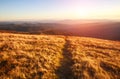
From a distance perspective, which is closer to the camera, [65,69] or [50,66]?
[65,69]

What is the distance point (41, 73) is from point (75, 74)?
3.25m

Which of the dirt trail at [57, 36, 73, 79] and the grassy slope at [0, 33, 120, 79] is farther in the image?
the dirt trail at [57, 36, 73, 79]

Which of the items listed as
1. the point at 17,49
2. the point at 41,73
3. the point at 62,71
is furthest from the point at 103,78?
the point at 17,49

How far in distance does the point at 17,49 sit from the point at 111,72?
11.9m

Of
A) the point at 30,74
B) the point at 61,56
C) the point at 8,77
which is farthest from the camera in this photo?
the point at 61,56

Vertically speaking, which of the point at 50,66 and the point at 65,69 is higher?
the point at 50,66

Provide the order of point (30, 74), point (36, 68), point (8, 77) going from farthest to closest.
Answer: point (36, 68), point (30, 74), point (8, 77)

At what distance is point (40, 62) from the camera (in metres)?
17.2

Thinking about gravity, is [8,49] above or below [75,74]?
above

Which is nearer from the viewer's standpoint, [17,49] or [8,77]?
[8,77]

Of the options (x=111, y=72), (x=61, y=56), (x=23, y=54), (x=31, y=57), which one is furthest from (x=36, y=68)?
(x=111, y=72)

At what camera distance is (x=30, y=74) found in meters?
14.6

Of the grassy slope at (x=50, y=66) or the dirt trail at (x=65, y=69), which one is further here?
the dirt trail at (x=65, y=69)

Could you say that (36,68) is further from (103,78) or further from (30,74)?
(103,78)
